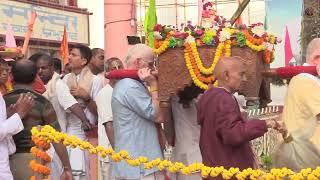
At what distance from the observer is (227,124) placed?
373 cm

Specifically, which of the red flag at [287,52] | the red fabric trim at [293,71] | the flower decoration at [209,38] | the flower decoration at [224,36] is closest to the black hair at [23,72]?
the flower decoration at [209,38]

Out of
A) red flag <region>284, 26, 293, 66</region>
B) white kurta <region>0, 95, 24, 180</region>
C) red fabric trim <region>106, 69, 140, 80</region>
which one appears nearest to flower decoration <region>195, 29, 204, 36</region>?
red fabric trim <region>106, 69, 140, 80</region>

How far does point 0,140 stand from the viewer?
4.20 m

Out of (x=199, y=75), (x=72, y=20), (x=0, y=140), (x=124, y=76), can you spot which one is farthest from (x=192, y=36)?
(x=72, y=20)

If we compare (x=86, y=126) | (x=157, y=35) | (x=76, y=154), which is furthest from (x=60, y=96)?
(x=157, y=35)

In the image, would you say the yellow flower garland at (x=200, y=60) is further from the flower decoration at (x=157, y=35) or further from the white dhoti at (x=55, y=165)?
the white dhoti at (x=55, y=165)

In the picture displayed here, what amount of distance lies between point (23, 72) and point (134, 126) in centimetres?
88

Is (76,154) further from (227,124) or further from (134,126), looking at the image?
(227,124)

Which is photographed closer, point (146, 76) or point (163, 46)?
point (163, 46)

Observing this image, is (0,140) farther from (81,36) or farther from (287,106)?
(81,36)

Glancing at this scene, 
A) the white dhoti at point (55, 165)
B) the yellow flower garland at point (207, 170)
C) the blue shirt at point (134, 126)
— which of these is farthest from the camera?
the white dhoti at point (55, 165)

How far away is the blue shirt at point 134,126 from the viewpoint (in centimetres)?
453

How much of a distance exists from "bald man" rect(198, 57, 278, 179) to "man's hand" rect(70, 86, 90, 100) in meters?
2.22

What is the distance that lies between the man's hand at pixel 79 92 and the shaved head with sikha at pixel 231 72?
2.31 meters
